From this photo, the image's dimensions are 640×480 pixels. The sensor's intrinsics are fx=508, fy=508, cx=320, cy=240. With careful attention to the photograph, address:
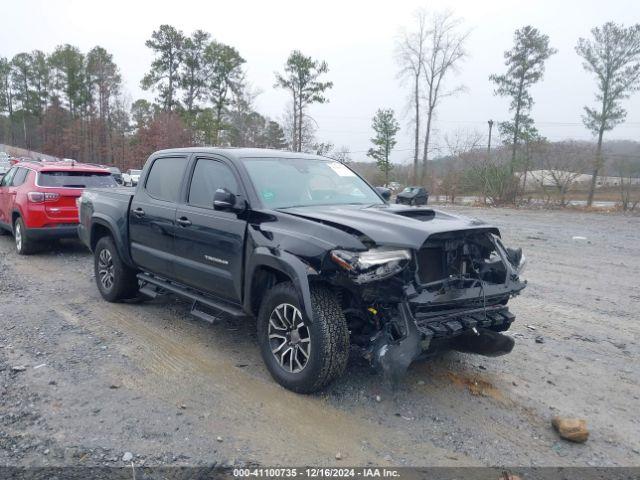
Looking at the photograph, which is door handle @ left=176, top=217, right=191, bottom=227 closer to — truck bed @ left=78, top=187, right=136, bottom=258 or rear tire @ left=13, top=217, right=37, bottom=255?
truck bed @ left=78, top=187, right=136, bottom=258

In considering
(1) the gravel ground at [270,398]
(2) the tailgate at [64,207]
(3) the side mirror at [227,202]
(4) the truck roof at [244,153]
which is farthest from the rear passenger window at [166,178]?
(2) the tailgate at [64,207]

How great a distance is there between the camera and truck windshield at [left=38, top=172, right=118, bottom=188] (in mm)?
9266

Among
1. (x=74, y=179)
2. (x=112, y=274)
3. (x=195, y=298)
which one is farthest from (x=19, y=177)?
(x=195, y=298)

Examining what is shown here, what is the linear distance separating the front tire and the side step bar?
0.43m

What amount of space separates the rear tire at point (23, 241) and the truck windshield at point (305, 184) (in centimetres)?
648

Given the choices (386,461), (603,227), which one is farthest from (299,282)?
(603,227)

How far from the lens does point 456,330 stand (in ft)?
11.8

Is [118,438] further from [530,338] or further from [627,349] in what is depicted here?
[627,349]

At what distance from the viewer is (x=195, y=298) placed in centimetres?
491

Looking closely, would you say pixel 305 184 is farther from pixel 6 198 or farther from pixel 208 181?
pixel 6 198

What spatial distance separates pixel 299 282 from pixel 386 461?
4.30 feet

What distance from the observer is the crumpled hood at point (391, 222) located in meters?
3.58

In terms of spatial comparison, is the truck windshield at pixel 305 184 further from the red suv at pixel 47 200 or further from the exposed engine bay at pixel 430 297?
the red suv at pixel 47 200

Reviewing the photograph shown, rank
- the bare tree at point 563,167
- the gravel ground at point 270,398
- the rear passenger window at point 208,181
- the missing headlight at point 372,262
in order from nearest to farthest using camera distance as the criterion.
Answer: the gravel ground at point 270,398
the missing headlight at point 372,262
the rear passenger window at point 208,181
the bare tree at point 563,167
